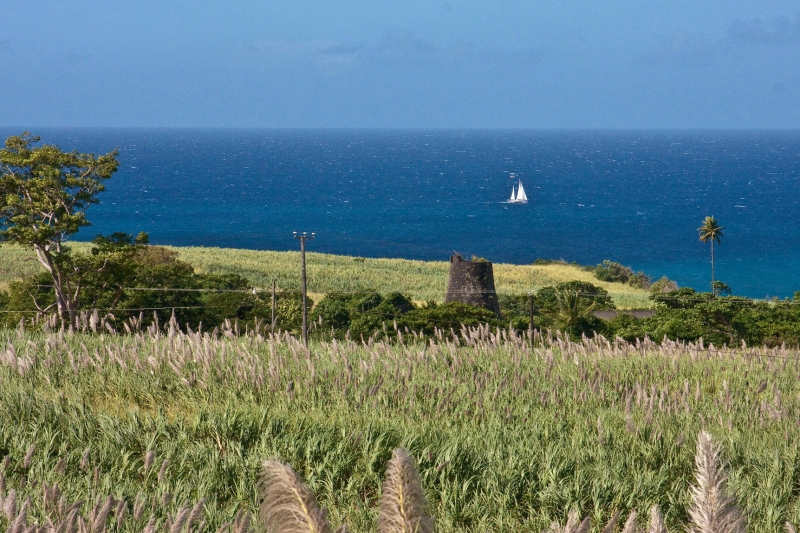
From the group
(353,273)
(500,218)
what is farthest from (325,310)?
(500,218)

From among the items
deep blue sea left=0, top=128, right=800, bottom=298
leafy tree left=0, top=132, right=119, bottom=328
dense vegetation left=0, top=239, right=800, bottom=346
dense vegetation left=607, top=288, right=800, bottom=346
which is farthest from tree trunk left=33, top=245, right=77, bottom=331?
deep blue sea left=0, top=128, right=800, bottom=298

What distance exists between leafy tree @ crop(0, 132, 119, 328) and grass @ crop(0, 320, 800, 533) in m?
12.5

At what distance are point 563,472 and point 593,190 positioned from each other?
17016 centimetres

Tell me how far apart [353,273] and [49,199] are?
3651cm

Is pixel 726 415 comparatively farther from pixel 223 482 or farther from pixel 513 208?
pixel 513 208

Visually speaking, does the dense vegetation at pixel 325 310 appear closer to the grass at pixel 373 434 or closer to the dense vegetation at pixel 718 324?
the dense vegetation at pixel 718 324

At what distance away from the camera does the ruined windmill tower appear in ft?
103

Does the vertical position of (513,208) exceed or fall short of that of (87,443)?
it falls short

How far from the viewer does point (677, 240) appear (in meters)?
106

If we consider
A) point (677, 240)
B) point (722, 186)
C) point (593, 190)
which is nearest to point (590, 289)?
point (677, 240)

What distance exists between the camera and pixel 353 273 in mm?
57500

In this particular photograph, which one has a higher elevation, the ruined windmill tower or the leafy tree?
the leafy tree

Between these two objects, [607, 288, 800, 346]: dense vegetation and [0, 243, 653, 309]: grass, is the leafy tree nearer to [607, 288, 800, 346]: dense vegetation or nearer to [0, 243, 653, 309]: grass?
[607, 288, 800, 346]: dense vegetation

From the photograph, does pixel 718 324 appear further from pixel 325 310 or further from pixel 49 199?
pixel 49 199
